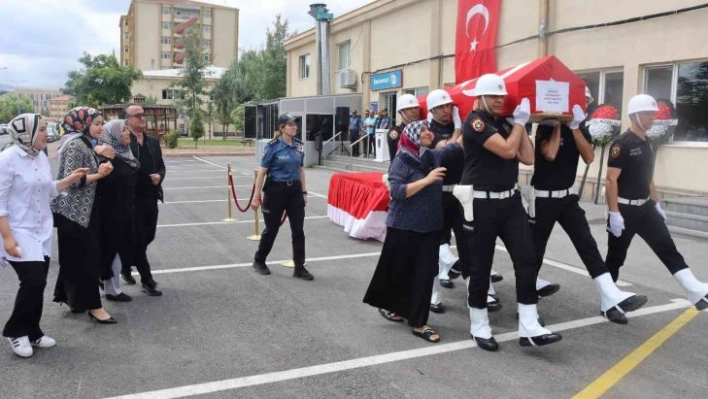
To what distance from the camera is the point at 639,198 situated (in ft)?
17.5

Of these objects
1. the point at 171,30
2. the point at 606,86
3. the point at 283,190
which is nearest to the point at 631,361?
the point at 283,190

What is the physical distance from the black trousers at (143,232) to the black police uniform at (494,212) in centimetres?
336

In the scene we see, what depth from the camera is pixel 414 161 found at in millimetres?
4785

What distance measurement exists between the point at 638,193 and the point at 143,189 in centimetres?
475

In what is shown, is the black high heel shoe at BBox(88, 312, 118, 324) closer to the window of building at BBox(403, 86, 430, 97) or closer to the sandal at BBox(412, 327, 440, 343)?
the sandal at BBox(412, 327, 440, 343)

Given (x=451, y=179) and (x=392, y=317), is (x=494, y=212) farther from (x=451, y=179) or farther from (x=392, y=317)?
(x=392, y=317)

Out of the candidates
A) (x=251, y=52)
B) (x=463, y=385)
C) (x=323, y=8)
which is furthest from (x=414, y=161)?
(x=251, y=52)

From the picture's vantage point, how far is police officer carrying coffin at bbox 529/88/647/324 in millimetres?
5055

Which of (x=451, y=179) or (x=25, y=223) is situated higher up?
(x=451, y=179)

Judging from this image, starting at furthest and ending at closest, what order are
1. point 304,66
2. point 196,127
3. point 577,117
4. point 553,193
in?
point 196,127
point 304,66
point 553,193
point 577,117

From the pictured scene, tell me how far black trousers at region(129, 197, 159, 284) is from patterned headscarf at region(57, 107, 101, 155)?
1.08 m

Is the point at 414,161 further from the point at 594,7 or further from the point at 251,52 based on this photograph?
the point at 251,52

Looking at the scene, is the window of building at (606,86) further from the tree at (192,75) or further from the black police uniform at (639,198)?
the tree at (192,75)

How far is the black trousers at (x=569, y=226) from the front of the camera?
5.16 meters
